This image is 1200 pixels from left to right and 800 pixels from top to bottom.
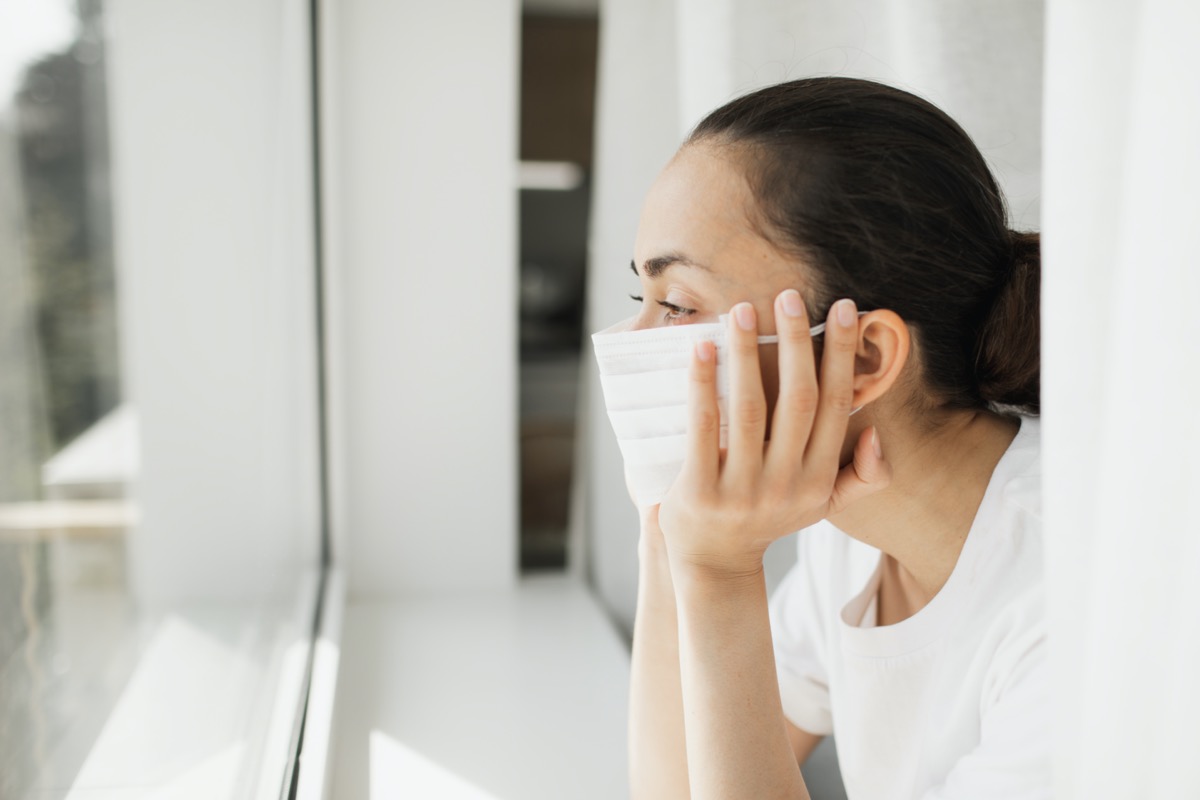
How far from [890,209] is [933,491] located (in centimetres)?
28

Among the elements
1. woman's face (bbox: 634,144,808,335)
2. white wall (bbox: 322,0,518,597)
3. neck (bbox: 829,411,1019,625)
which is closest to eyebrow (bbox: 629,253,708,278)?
woman's face (bbox: 634,144,808,335)

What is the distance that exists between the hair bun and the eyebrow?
0.26 m

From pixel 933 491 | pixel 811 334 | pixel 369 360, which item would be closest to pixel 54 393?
pixel 811 334

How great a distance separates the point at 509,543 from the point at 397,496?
255 mm

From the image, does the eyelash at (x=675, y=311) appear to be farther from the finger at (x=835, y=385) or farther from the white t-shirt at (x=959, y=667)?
the white t-shirt at (x=959, y=667)

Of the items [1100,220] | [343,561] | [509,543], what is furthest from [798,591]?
[343,561]

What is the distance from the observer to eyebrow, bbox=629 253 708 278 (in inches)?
30.5

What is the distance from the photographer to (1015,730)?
0.71 metres

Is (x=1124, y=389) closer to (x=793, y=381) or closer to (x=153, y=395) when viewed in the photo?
(x=793, y=381)

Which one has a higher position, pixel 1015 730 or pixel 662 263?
pixel 662 263

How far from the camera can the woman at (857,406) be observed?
726 mm

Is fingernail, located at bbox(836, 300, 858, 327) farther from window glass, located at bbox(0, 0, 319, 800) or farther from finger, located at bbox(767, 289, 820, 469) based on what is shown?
window glass, located at bbox(0, 0, 319, 800)

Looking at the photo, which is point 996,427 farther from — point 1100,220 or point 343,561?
point 343,561

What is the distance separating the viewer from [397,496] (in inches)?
73.9
